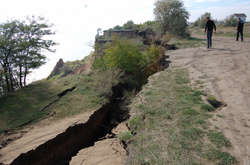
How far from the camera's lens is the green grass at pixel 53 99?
21.1 ft

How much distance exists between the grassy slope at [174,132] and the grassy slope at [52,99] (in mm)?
2201

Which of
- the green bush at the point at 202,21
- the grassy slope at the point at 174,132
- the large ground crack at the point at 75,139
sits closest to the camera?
the grassy slope at the point at 174,132

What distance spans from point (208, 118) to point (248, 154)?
4.01 feet

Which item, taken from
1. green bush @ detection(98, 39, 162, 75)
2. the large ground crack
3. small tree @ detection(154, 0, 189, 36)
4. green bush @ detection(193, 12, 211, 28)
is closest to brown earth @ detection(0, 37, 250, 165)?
the large ground crack

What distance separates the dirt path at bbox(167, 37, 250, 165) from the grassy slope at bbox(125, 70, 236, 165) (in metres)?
0.25

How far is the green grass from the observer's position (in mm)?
6434

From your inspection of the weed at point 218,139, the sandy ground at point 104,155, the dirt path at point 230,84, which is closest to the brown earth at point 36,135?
the sandy ground at point 104,155

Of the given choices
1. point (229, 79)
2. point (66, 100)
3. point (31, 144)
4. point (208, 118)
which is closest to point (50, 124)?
point (31, 144)

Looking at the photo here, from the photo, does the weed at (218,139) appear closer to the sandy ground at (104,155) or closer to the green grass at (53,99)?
Answer: the sandy ground at (104,155)

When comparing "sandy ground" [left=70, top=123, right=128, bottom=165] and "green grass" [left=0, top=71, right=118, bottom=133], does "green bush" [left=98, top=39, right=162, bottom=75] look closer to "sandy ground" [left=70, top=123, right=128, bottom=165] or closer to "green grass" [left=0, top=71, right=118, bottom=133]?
"green grass" [left=0, top=71, right=118, bottom=133]

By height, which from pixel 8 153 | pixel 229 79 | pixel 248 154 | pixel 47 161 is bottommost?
pixel 47 161

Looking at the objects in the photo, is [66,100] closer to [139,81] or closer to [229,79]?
[139,81]

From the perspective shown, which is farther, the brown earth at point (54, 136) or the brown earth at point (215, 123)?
the brown earth at point (54, 136)

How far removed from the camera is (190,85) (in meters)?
6.46
